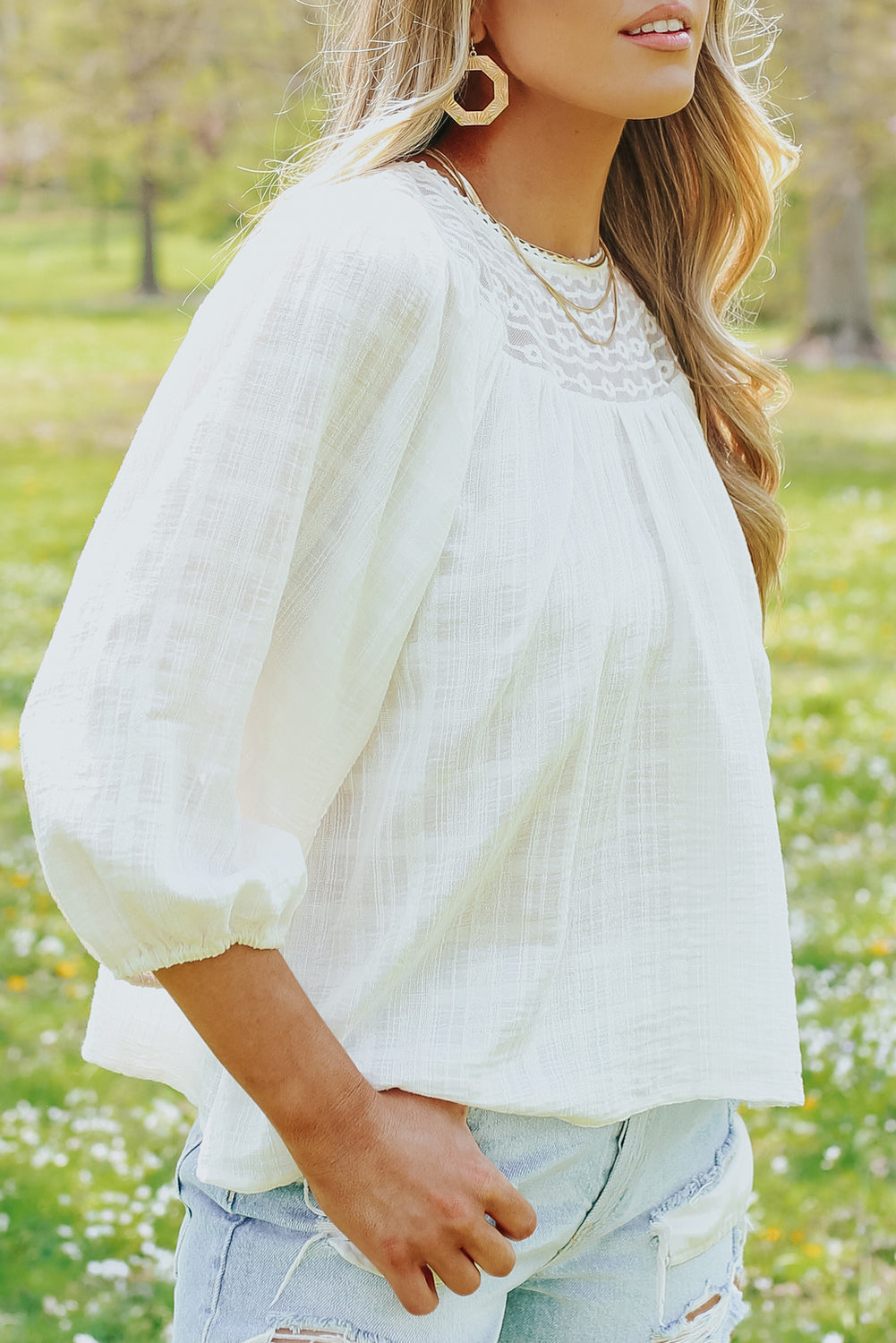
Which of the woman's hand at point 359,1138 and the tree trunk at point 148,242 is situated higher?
the woman's hand at point 359,1138

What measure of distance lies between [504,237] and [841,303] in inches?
914

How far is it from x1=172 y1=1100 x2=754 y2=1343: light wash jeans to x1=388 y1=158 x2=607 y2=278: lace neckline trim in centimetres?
92

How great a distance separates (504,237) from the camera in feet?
5.31

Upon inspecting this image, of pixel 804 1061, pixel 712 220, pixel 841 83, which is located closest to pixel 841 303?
pixel 841 83

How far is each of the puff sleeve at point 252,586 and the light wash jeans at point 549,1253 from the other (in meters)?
0.32

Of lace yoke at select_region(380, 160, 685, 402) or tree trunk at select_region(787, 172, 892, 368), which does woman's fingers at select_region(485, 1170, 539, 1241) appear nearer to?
lace yoke at select_region(380, 160, 685, 402)

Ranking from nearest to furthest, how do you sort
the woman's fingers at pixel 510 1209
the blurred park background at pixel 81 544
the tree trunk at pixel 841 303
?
the woman's fingers at pixel 510 1209 < the blurred park background at pixel 81 544 < the tree trunk at pixel 841 303

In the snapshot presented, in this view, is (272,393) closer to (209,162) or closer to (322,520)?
(322,520)

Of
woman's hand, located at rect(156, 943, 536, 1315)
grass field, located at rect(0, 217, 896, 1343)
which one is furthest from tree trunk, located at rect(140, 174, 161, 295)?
woman's hand, located at rect(156, 943, 536, 1315)

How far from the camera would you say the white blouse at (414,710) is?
4.08 ft

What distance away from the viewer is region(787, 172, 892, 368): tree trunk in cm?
2316

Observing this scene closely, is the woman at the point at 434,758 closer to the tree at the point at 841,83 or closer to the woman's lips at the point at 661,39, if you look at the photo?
the woman's lips at the point at 661,39

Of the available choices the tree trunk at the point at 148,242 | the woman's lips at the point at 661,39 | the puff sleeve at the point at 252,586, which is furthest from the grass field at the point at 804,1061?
the tree trunk at the point at 148,242

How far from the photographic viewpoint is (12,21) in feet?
70.0
